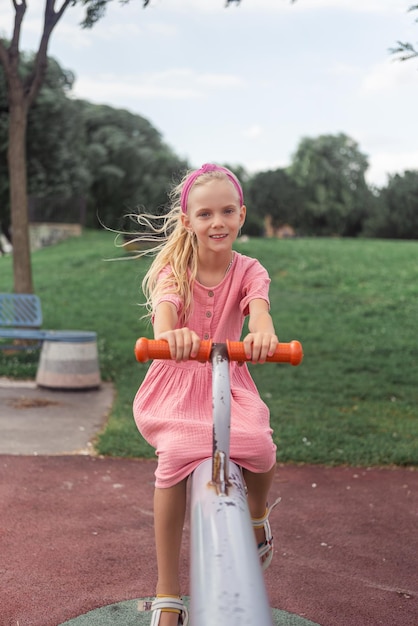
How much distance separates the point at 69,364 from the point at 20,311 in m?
1.89

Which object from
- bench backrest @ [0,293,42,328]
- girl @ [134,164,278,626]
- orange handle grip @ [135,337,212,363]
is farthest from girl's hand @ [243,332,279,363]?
bench backrest @ [0,293,42,328]

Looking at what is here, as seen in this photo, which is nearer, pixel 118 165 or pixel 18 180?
pixel 18 180

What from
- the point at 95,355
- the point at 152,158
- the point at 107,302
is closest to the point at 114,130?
the point at 152,158

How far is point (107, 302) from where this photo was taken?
47.0 ft

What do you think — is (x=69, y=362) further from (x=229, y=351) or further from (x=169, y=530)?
(x=229, y=351)

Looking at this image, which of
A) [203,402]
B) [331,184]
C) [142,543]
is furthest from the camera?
[331,184]

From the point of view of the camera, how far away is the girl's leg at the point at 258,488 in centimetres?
266

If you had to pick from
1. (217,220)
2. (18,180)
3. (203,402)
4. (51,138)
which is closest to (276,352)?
(203,402)

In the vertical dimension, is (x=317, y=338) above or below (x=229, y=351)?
below

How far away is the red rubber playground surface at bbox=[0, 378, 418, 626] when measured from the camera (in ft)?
11.0

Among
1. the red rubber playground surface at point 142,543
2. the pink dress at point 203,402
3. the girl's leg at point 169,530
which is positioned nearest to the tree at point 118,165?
the red rubber playground surface at point 142,543

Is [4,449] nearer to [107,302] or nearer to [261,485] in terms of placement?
[261,485]

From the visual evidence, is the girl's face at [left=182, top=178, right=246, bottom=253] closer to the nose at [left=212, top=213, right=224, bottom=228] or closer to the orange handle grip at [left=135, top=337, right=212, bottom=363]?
the nose at [left=212, top=213, right=224, bottom=228]

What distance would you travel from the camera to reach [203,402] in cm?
267
